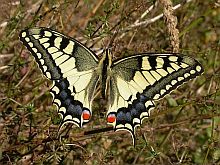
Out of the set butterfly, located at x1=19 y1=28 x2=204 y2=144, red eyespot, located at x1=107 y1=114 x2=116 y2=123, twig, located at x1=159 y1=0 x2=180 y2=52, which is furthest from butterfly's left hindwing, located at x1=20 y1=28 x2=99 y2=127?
twig, located at x1=159 y1=0 x2=180 y2=52

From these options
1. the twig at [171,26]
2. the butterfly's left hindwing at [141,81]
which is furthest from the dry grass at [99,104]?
the butterfly's left hindwing at [141,81]

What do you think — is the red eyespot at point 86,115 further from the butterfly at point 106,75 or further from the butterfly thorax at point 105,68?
the butterfly thorax at point 105,68

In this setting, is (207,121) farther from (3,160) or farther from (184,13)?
(3,160)

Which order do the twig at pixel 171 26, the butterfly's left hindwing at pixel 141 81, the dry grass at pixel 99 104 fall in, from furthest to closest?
the dry grass at pixel 99 104, the butterfly's left hindwing at pixel 141 81, the twig at pixel 171 26

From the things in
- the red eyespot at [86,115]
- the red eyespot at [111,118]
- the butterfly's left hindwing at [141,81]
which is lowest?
the red eyespot at [111,118]

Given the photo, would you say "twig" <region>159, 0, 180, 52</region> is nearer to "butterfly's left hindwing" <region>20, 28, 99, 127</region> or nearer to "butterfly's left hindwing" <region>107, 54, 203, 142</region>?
"butterfly's left hindwing" <region>107, 54, 203, 142</region>

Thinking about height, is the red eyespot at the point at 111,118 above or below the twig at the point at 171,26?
below

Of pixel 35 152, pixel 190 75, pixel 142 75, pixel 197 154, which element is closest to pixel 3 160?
pixel 35 152

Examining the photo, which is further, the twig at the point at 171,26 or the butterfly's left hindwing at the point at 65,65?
the butterfly's left hindwing at the point at 65,65

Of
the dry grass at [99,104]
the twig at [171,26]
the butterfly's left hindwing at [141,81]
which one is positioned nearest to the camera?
the twig at [171,26]
